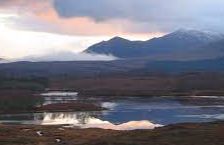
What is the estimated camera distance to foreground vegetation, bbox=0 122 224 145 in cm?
6144

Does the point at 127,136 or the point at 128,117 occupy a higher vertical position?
the point at 127,136

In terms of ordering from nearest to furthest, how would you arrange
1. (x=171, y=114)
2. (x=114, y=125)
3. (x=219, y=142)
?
1. (x=219, y=142)
2. (x=114, y=125)
3. (x=171, y=114)

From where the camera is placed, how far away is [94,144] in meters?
→ 61.1

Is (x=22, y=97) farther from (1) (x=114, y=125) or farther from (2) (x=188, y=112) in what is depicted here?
(1) (x=114, y=125)

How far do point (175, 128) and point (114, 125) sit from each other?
2239cm

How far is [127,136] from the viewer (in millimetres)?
66375

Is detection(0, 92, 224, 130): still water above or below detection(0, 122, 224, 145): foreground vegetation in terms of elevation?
below

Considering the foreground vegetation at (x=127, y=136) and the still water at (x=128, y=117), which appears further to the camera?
the still water at (x=128, y=117)

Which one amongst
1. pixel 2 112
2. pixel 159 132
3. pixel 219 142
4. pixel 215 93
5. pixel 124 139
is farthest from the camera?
pixel 215 93

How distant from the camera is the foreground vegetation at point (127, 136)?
202 feet

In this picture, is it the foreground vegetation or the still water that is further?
the still water

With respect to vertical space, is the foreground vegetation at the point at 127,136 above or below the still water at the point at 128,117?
above

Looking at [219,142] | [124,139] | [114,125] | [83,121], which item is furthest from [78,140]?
[83,121]

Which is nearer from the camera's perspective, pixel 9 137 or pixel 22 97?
pixel 9 137
